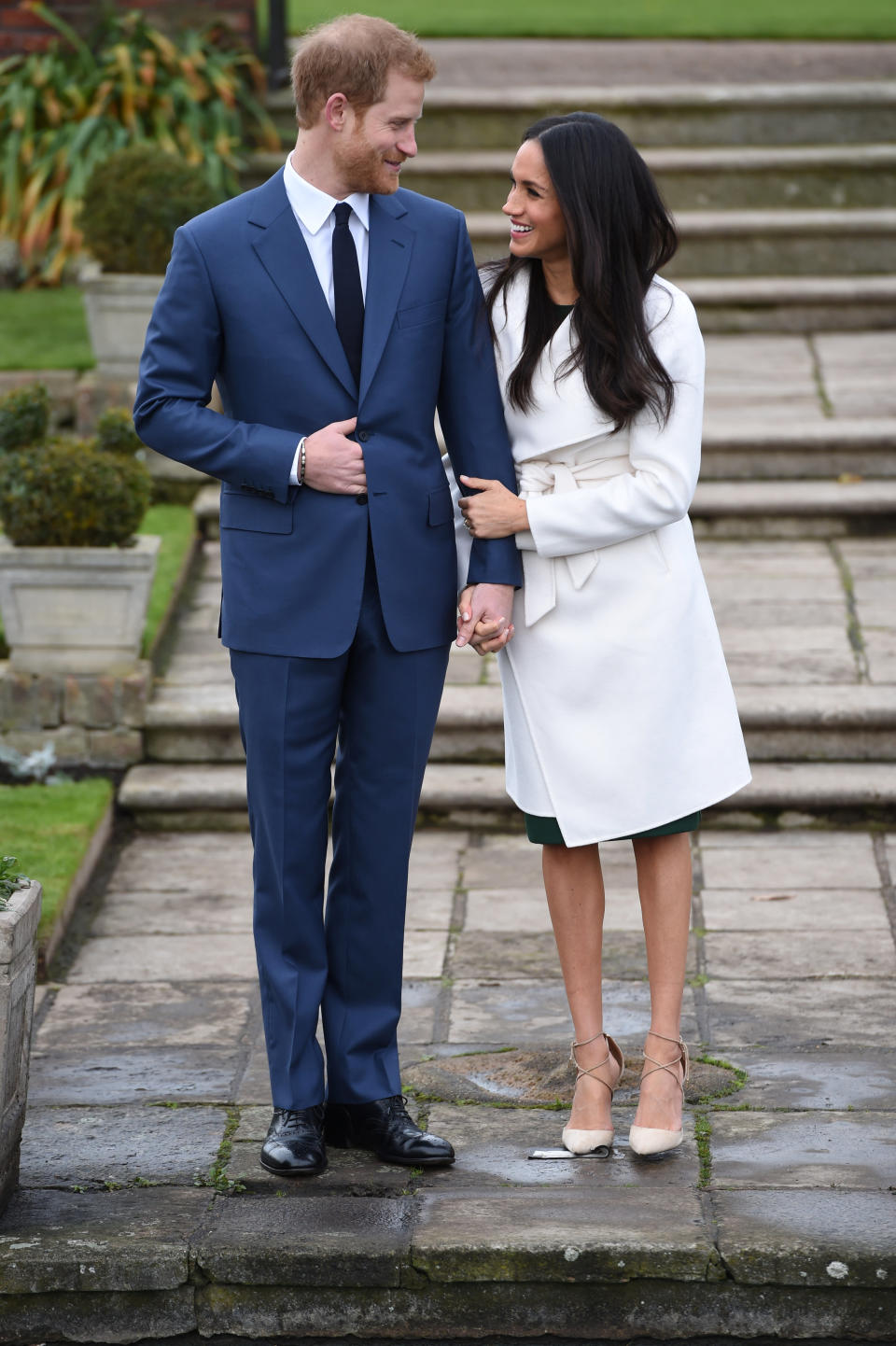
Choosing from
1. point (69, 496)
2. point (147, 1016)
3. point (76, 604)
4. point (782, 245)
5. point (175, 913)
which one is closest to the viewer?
point (147, 1016)

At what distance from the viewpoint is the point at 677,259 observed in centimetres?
891

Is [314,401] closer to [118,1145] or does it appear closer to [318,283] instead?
[318,283]

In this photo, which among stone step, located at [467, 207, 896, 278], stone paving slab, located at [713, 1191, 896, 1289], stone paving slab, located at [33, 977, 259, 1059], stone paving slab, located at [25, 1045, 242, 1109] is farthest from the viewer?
stone step, located at [467, 207, 896, 278]

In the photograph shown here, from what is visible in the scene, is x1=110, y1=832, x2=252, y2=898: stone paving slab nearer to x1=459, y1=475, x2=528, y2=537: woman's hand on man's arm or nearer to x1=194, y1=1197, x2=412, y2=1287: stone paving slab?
x1=194, y1=1197, x2=412, y2=1287: stone paving slab

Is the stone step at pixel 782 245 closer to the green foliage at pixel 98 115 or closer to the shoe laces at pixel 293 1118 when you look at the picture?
the green foliage at pixel 98 115

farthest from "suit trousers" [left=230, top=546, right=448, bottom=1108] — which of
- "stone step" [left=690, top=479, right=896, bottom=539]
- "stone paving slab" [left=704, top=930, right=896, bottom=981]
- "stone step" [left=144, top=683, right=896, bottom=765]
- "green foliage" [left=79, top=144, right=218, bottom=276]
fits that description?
"green foliage" [left=79, top=144, right=218, bottom=276]

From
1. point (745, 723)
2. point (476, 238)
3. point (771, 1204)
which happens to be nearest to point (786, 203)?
point (476, 238)

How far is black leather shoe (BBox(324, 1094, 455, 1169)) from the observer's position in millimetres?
3250

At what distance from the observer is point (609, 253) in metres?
3.07

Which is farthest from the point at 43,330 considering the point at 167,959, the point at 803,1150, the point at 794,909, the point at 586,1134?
the point at 803,1150

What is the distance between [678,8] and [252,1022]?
34.4 feet

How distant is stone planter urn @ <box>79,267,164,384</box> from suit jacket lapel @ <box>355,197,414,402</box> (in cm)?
432

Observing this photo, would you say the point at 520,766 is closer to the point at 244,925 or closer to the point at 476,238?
the point at 244,925

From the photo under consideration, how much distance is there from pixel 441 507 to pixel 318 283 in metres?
0.44
